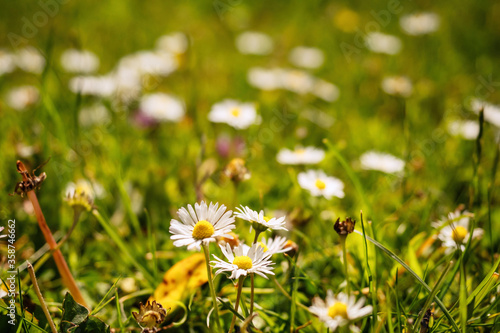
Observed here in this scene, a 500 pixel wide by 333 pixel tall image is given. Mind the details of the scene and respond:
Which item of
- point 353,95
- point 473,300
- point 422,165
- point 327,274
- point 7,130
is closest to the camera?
point 473,300

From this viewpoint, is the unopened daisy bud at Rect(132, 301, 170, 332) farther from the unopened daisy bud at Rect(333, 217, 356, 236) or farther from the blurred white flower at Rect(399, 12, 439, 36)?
the blurred white flower at Rect(399, 12, 439, 36)

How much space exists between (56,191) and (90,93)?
0.73m

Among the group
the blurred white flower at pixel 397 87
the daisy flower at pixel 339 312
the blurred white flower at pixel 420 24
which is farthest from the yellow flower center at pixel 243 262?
the blurred white flower at pixel 420 24

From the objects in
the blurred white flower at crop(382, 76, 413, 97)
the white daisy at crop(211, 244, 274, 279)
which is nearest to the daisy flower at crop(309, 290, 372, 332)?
the white daisy at crop(211, 244, 274, 279)

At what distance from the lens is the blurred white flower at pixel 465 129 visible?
68.6 inches

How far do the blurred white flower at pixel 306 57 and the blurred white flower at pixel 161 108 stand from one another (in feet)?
3.51

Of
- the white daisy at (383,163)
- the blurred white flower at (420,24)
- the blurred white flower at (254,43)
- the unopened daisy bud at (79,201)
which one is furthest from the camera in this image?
the blurred white flower at (254,43)

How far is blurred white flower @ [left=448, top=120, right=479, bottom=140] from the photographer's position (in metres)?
1.74

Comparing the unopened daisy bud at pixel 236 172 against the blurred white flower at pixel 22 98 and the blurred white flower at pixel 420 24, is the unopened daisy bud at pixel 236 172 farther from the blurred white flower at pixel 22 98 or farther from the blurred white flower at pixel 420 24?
the blurred white flower at pixel 420 24

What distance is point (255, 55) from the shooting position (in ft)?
9.47

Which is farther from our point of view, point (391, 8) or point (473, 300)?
point (391, 8)

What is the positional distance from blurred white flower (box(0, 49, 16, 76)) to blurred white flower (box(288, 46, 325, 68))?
1.70m

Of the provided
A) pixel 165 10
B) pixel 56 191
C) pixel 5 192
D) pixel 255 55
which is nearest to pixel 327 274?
pixel 56 191

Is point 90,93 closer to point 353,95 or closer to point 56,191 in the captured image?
point 56,191
